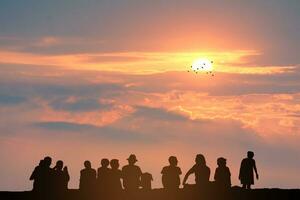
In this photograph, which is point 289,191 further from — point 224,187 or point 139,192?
point 139,192

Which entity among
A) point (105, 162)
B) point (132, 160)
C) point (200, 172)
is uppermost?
point (132, 160)

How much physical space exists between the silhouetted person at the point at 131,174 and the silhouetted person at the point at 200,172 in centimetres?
188

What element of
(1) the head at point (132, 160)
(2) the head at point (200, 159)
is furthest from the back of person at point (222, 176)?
(1) the head at point (132, 160)

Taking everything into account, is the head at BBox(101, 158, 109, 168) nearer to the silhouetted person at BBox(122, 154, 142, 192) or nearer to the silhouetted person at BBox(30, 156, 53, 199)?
the silhouetted person at BBox(122, 154, 142, 192)

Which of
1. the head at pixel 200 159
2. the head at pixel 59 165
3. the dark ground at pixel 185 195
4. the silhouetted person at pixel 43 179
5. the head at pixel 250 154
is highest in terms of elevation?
the head at pixel 250 154

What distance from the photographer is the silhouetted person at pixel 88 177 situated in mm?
31969

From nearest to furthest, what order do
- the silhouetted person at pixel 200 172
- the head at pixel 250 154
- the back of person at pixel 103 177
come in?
the back of person at pixel 103 177, the silhouetted person at pixel 200 172, the head at pixel 250 154

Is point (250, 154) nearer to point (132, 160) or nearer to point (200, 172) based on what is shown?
point (200, 172)

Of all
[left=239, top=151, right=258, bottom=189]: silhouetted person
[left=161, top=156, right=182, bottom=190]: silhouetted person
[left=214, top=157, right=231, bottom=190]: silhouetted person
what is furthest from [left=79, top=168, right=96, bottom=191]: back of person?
[left=239, top=151, right=258, bottom=189]: silhouetted person

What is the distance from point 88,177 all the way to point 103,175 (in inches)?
24.6

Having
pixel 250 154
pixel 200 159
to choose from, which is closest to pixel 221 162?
pixel 200 159

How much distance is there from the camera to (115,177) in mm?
31750

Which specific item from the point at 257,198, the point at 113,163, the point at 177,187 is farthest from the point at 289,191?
the point at 113,163

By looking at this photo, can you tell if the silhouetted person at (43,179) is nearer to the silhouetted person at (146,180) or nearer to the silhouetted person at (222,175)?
the silhouetted person at (146,180)
